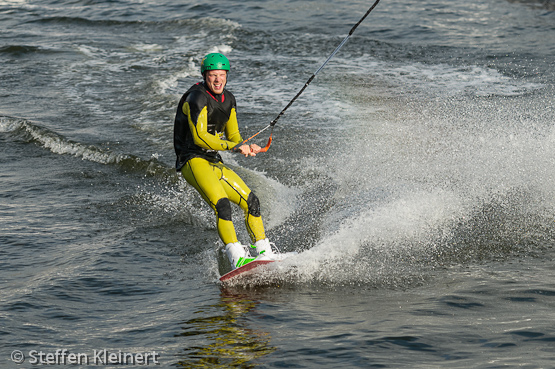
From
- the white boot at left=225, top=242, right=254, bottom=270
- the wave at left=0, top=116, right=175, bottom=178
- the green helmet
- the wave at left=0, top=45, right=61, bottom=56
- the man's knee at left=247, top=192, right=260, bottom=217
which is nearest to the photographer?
the white boot at left=225, top=242, right=254, bottom=270

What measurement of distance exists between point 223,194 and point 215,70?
136 cm

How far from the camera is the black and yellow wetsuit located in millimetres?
6852

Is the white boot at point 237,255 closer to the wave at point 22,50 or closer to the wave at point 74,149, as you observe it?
the wave at point 74,149

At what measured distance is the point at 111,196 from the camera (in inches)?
390

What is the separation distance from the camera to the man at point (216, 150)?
6816 millimetres

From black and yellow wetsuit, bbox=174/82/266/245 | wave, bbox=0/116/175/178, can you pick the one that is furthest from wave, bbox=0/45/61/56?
black and yellow wetsuit, bbox=174/82/266/245

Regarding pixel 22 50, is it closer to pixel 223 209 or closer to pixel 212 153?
pixel 212 153

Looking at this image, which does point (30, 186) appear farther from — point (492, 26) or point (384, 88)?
point (492, 26)

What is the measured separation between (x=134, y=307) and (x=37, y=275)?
55.4 inches

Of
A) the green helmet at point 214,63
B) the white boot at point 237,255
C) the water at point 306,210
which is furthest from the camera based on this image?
the green helmet at point 214,63

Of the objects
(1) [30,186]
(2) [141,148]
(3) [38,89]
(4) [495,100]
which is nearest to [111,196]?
(1) [30,186]

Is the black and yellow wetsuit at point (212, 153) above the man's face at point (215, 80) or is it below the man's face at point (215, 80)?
below

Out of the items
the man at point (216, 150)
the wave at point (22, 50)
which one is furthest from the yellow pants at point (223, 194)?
the wave at point (22, 50)

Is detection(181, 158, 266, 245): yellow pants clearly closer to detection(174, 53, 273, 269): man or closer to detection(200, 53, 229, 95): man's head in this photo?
detection(174, 53, 273, 269): man
